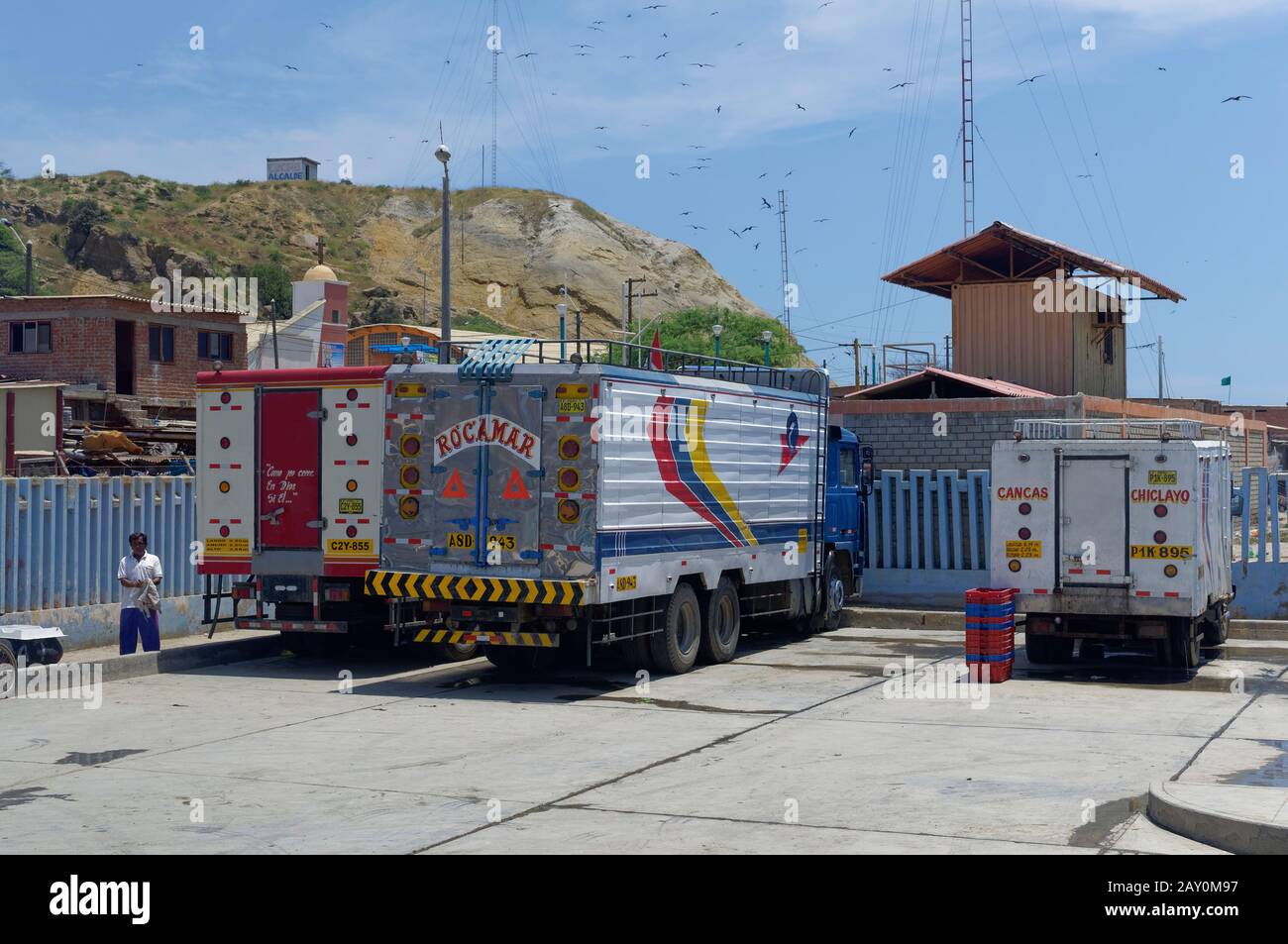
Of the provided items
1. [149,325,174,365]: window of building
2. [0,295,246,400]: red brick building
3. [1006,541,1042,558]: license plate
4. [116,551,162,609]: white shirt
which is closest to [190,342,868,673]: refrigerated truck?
[116,551,162,609]: white shirt

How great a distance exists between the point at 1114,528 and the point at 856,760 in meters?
6.30

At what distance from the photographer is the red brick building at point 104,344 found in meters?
44.4

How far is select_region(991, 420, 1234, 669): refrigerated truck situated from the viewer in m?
15.8

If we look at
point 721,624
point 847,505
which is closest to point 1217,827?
point 721,624

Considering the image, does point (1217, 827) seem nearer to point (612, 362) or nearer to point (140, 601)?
point (612, 362)

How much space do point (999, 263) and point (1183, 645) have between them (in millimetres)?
22839

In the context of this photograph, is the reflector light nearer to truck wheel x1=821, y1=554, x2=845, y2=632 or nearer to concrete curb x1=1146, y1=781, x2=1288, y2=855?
truck wheel x1=821, y1=554, x2=845, y2=632

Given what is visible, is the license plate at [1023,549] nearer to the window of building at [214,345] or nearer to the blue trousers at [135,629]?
the blue trousers at [135,629]

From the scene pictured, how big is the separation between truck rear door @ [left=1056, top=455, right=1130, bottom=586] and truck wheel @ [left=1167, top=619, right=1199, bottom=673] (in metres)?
0.93

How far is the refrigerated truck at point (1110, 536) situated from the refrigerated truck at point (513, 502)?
3211 millimetres

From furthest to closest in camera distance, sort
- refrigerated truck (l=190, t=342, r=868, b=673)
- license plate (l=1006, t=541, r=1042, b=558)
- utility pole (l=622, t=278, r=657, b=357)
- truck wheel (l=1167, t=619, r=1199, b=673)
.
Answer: utility pole (l=622, t=278, r=657, b=357) < license plate (l=1006, t=541, r=1042, b=558) < truck wheel (l=1167, t=619, r=1199, b=673) < refrigerated truck (l=190, t=342, r=868, b=673)

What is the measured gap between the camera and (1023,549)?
54.0 ft
